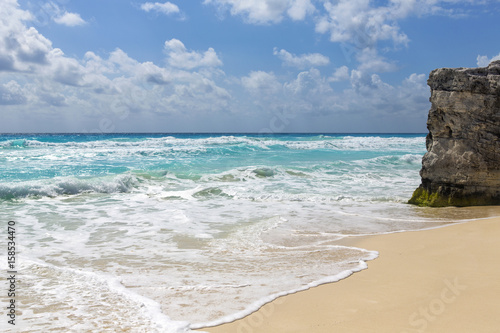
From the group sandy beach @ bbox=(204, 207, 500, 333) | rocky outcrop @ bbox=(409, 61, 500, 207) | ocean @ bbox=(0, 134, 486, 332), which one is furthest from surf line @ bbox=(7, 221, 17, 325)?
rocky outcrop @ bbox=(409, 61, 500, 207)

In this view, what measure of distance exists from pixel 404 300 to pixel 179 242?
349 cm

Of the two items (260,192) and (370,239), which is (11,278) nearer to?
(370,239)

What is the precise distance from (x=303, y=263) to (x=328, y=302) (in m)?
1.29

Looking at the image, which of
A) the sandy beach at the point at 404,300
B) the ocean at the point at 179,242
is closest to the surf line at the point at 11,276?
the ocean at the point at 179,242

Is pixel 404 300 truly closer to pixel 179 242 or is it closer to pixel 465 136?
pixel 179 242

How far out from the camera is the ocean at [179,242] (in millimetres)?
3262

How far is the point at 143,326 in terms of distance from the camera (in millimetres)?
2881

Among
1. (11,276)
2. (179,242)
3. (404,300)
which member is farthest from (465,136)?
(11,276)

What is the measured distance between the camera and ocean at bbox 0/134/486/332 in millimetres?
3262

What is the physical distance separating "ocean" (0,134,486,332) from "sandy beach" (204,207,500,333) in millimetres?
217

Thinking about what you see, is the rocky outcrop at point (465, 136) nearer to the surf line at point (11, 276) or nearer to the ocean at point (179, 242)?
the ocean at point (179, 242)

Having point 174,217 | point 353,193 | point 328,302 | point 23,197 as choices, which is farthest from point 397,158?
point 328,302

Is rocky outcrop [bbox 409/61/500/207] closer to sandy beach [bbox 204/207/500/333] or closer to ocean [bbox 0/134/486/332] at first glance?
ocean [bbox 0/134/486/332]

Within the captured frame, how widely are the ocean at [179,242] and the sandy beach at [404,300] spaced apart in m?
0.22
